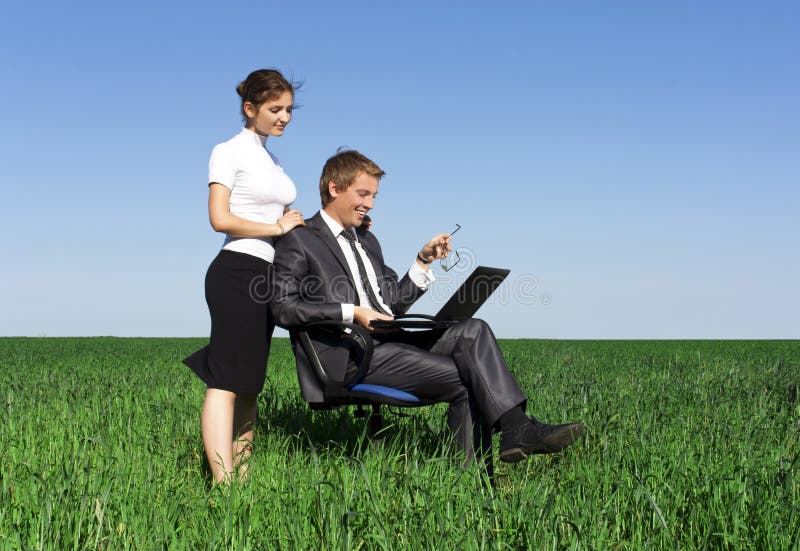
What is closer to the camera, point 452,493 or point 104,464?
point 452,493

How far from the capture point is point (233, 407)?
3.84 metres

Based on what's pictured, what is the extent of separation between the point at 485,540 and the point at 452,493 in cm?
46

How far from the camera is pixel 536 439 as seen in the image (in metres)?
3.37

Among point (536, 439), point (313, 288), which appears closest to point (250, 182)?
point (313, 288)

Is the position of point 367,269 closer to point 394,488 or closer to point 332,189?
point 332,189

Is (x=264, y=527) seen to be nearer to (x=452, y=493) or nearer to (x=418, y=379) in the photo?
(x=452, y=493)

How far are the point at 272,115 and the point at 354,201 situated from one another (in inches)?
27.1

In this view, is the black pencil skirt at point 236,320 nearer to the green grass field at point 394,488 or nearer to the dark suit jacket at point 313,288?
the dark suit jacket at point 313,288

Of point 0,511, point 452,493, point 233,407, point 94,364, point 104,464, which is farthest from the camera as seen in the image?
point 94,364

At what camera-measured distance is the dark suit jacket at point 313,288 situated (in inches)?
147

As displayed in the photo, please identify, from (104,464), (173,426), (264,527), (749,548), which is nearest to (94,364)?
(173,426)

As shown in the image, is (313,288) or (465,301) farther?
(313,288)

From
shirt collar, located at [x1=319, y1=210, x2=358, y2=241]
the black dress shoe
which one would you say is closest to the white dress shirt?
shirt collar, located at [x1=319, y1=210, x2=358, y2=241]

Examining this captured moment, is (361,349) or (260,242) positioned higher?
(260,242)
